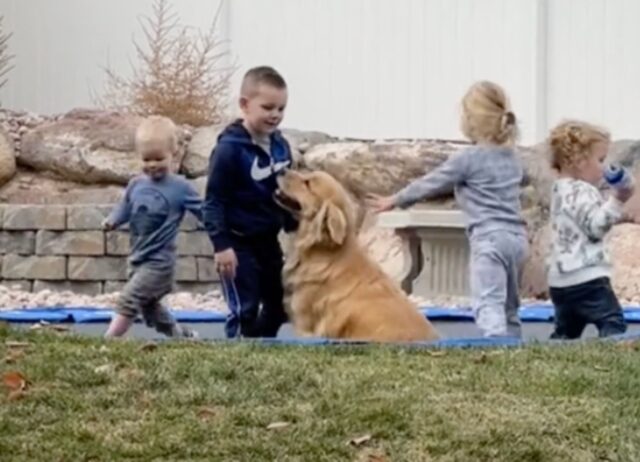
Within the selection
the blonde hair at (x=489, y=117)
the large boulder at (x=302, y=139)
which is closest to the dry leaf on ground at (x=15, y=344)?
the blonde hair at (x=489, y=117)

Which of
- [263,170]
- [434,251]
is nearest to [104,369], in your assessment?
[263,170]

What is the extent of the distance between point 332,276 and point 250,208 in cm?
60

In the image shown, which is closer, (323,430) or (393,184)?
(323,430)

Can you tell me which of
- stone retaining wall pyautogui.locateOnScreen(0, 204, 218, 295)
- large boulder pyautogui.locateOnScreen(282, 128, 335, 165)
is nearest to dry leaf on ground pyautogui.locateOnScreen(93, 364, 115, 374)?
stone retaining wall pyautogui.locateOnScreen(0, 204, 218, 295)

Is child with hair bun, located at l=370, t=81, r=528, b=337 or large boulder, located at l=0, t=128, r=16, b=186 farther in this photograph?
large boulder, located at l=0, t=128, r=16, b=186

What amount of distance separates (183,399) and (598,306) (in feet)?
9.44

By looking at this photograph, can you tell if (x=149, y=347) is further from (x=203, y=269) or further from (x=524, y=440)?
(x=203, y=269)

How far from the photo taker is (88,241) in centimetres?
1209

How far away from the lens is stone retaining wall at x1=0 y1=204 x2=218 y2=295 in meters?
12.0

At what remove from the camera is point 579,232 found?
771 cm

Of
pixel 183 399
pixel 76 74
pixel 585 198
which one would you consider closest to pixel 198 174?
pixel 76 74

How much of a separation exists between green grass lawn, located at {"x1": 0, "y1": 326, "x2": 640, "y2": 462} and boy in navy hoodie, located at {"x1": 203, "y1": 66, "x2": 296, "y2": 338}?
1137 mm

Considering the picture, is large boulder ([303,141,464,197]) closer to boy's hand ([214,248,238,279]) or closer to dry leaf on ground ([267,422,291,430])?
boy's hand ([214,248,238,279])

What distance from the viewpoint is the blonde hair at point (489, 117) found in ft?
25.5
